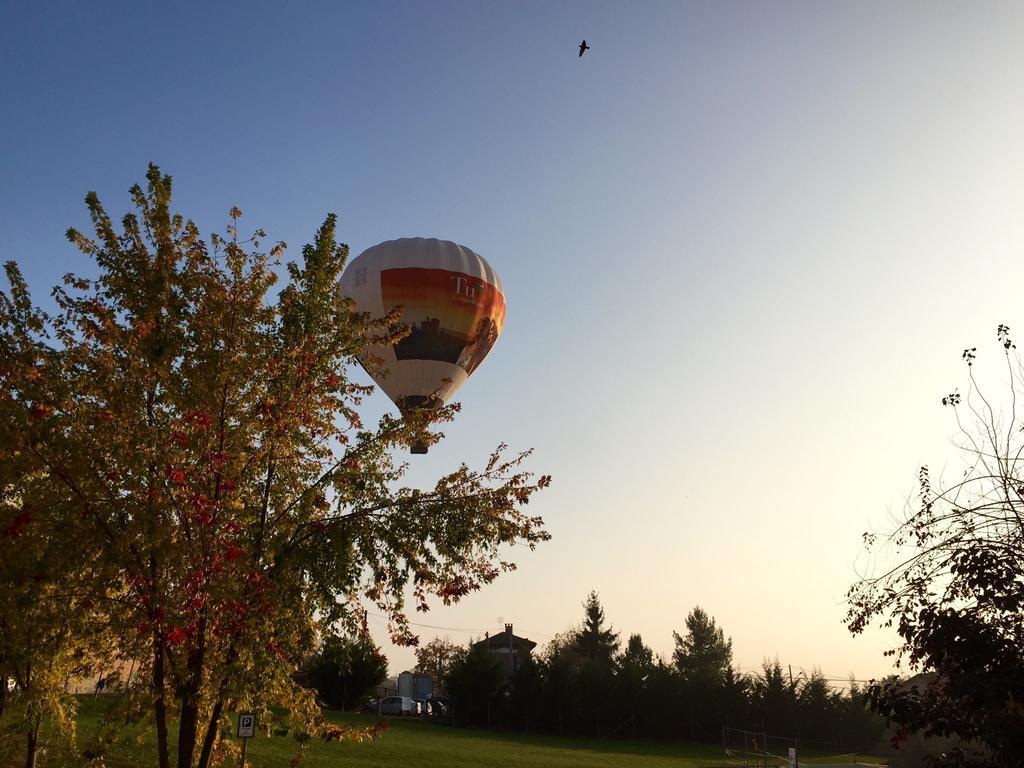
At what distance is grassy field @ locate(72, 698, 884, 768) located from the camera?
3204cm

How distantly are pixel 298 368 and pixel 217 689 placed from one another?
4.18m

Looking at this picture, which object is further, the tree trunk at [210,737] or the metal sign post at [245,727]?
the metal sign post at [245,727]

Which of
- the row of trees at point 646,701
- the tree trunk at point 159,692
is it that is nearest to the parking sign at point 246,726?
the tree trunk at point 159,692

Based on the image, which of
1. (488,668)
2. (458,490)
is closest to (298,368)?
(458,490)

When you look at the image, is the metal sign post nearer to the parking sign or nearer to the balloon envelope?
the parking sign

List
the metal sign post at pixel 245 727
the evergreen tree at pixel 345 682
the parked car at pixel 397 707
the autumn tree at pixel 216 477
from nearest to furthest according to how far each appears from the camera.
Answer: the autumn tree at pixel 216 477 → the metal sign post at pixel 245 727 → the evergreen tree at pixel 345 682 → the parked car at pixel 397 707

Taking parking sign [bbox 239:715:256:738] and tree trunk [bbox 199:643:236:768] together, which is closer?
tree trunk [bbox 199:643:236:768]

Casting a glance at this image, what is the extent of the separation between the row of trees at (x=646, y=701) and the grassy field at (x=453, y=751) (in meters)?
3.17

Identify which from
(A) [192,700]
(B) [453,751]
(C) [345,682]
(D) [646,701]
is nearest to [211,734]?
(A) [192,700]

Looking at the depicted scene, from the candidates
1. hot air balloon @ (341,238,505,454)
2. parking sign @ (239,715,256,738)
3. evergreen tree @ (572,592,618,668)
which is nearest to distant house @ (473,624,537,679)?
evergreen tree @ (572,592,618,668)

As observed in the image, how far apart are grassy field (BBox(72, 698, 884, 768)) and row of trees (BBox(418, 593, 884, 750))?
3174 millimetres

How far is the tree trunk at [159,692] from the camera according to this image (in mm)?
9875

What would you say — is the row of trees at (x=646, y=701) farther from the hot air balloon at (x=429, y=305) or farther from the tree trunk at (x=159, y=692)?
the tree trunk at (x=159, y=692)

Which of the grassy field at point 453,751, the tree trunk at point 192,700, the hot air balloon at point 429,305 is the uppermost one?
the hot air balloon at point 429,305
